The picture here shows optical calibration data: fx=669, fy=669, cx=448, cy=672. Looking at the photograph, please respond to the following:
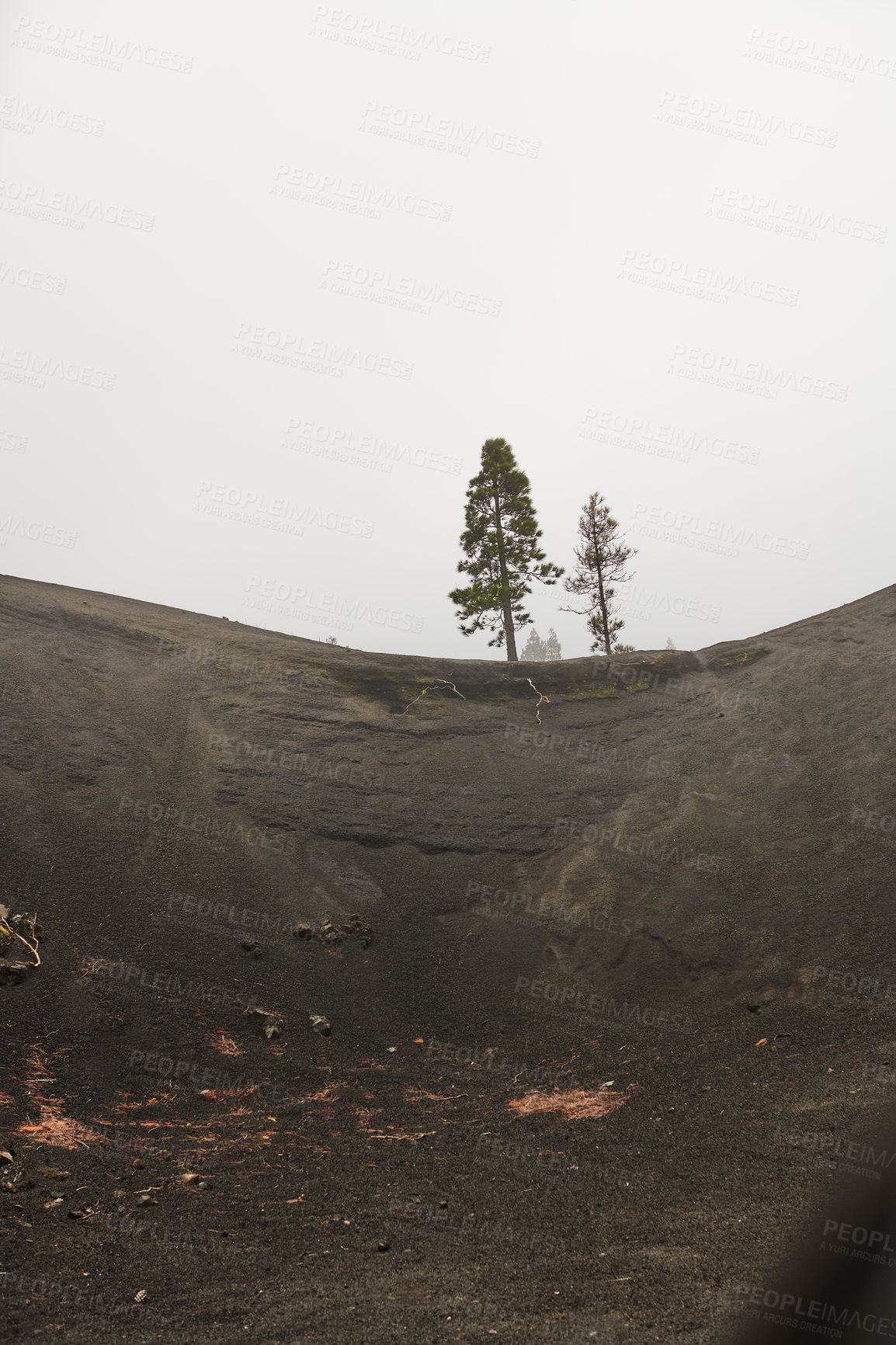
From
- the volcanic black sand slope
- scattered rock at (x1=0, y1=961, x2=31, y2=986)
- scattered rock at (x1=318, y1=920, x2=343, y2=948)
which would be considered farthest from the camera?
scattered rock at (x1=318, y1=920, x2=343, y2=948)

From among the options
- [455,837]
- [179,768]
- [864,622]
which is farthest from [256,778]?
[864,622]

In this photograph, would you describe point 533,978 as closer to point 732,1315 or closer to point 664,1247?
point 664,1247

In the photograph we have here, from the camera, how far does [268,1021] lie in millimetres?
12031

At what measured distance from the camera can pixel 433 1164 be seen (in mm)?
8711

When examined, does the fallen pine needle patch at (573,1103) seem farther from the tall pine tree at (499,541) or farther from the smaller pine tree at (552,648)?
the smaller pine tree at (552,648)

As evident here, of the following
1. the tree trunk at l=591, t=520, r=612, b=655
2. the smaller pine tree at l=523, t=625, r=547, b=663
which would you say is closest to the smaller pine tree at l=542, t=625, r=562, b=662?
the smaller pine tree at l=523, t=625, r=547, b=663

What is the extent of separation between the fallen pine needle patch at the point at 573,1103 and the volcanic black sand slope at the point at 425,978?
10 cm

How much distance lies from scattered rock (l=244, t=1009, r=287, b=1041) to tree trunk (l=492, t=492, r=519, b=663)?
24383mm

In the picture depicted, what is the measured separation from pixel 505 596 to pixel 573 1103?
27.2m

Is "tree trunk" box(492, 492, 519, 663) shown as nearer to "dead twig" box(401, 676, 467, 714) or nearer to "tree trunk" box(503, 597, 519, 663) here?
"tree trunk" box(503, 597, 519, 663)

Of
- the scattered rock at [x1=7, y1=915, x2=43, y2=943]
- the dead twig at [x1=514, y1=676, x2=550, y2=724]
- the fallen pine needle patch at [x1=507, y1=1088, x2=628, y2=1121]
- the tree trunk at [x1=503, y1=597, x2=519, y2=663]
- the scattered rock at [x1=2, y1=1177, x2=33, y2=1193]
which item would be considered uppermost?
the tree trunk at [x1=503, y1=597, x2=519, y2=663]

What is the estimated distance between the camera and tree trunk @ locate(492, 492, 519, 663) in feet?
116

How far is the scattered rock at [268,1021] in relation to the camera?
11781 millimetres

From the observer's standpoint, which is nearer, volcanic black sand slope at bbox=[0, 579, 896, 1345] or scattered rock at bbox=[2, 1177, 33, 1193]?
volcanic black sand slope at bbox=[0, 579, 896, 1345]
